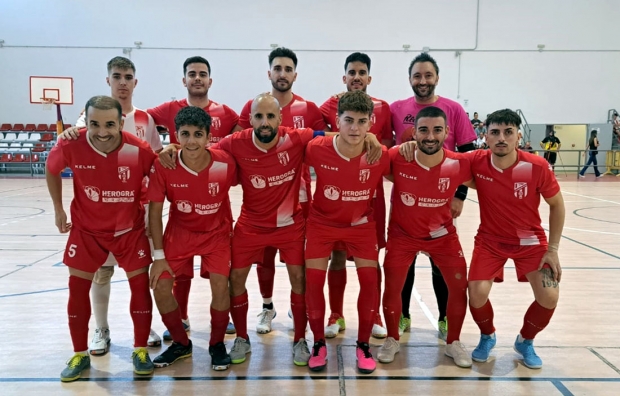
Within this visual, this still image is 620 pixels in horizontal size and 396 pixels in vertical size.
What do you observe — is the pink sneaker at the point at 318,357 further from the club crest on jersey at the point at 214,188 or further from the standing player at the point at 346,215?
the club crest on jersey at the point at 214,188

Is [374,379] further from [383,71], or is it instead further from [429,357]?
[383,71]

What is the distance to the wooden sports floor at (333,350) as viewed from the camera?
117 inches

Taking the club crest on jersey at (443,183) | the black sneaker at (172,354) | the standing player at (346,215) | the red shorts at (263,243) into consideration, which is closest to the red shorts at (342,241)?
the standing player at (346,215)

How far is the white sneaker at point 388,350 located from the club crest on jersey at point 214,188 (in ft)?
5.48

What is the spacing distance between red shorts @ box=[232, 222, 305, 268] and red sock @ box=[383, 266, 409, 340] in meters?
0.67

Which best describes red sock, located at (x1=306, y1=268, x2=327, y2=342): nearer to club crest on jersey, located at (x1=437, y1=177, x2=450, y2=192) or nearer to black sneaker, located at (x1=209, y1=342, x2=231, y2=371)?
black sneaker, located at (x1=209, y1=342, x2=231, y2=371)

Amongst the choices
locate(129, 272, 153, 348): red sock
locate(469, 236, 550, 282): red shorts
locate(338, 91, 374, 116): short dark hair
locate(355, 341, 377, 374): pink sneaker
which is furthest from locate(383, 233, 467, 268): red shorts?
locate(129, 272, 153, 348): red sock

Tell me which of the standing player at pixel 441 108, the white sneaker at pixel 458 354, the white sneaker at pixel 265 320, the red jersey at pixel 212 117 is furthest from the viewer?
the red jersey at pixel 212 117

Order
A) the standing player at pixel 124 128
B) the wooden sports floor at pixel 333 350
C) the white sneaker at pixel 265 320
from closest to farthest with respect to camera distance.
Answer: the wooden sports floor at pixel 333 350 → the standing player at pixel 124 128 → the white sneaker at pixel 265 320

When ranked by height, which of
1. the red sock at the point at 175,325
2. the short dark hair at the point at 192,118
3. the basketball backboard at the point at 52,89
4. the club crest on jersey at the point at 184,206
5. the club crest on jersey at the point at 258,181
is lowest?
the red sock at the point at 175,325

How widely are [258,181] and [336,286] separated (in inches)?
45.5

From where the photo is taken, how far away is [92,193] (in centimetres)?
321

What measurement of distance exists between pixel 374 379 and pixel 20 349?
2659 mm

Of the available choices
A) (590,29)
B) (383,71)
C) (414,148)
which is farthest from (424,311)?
(590,29)
